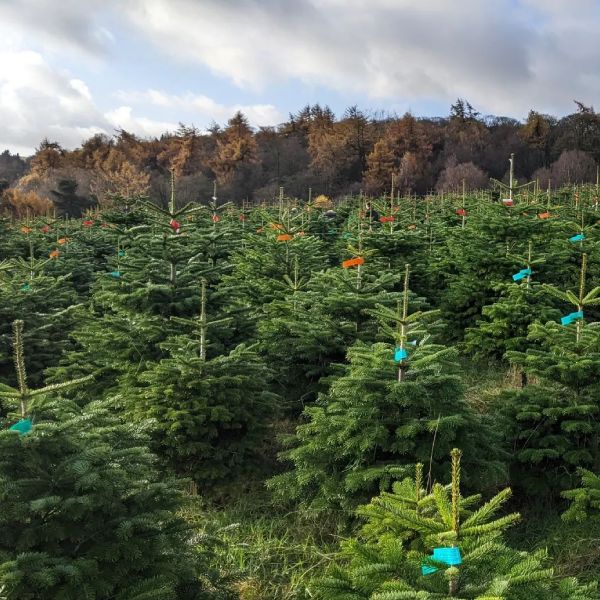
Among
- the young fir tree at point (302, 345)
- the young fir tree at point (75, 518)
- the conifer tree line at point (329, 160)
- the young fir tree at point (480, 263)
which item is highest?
the conifer tree line at point (329, 160)

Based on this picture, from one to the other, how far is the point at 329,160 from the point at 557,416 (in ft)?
122

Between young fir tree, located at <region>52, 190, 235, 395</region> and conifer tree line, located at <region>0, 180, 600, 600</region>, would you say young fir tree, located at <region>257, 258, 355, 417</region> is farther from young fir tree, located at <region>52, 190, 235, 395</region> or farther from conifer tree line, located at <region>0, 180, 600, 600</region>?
Answer: young fir tree, located at <region>52, 190, 235, 395</region>

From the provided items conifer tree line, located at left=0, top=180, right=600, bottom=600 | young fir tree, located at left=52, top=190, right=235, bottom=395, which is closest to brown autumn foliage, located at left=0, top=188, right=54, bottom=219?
conifer tree line, located at left=0, top=180, right=600, bottom=600

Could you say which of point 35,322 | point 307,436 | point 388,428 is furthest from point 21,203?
point 388,428

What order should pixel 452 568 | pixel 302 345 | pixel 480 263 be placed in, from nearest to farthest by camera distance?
pixel 452 568, pixel 302 345, pixel 480 263

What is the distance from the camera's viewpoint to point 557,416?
4.51 metres

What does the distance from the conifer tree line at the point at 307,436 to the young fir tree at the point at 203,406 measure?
2 cm

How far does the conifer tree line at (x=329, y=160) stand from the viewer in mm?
37091

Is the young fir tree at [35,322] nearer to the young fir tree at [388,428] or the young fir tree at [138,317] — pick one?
the young fir tree at [138,317]

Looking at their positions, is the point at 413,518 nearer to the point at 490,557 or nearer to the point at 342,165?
the point at 490,557

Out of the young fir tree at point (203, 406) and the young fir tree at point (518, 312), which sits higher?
the young fir tree at point (518, 312)

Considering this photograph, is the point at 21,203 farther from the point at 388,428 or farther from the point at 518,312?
the point at 388,428

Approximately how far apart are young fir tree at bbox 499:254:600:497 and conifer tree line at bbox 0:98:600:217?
96.4 feet

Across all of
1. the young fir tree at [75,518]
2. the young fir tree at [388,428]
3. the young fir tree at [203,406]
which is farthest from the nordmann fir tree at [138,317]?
the young fir tree at [75,518]
